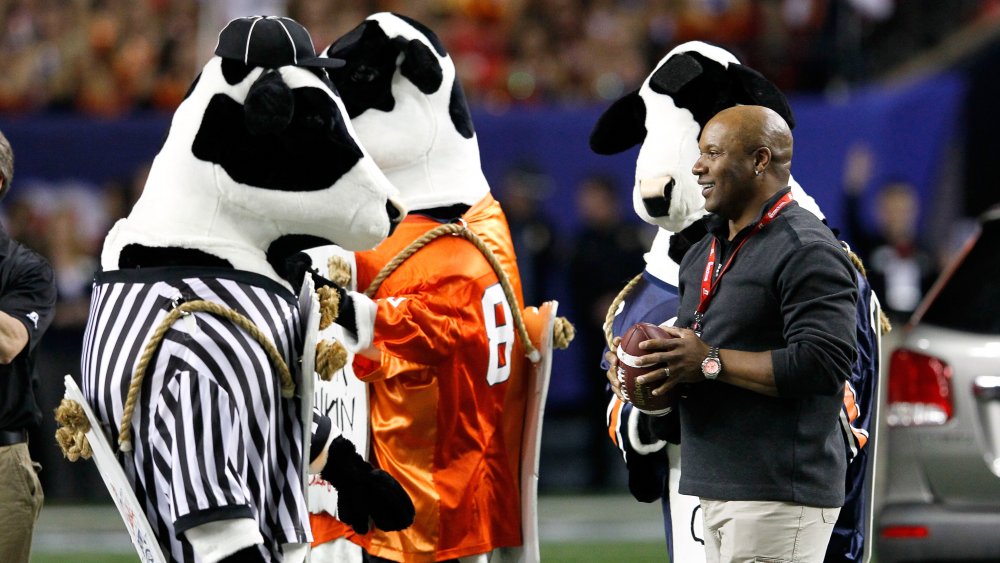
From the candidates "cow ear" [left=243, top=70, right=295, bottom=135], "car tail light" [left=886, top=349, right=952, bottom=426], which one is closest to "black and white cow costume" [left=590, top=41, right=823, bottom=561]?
"car tail light" [left=886, top=349, right=952, bottom=426]

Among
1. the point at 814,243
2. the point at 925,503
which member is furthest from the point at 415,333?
the point at 925,503

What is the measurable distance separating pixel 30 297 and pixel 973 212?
9577 millimetres

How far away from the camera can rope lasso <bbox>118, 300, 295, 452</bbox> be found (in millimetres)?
3783

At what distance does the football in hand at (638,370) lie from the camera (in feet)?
13.3

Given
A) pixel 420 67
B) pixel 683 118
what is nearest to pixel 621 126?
pixel 683 118

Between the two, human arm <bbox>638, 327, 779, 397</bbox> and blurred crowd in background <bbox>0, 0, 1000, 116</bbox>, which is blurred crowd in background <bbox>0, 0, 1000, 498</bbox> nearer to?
blurred crowd in background <bbox>0, 0, 1000, 116</bbox>

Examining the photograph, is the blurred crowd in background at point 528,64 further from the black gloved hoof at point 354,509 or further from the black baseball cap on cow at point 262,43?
the black baseball cap on cow at point 262,43

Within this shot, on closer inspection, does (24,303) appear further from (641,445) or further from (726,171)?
(726,171)

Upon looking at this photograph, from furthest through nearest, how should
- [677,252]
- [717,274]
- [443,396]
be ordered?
[443,396]
[677,252]
[717,274]

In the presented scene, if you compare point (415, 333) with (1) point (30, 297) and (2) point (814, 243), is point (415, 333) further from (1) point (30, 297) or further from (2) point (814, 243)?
(2) point (814, 243)

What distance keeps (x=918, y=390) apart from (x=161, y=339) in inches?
137

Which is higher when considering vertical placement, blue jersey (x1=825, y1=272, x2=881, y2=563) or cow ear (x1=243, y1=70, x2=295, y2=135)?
cow ear (x1=243, y1=70, x2=295, y2=135)

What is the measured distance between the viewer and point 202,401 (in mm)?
3734

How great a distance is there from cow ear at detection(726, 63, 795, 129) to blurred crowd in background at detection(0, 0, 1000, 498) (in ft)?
19.6
